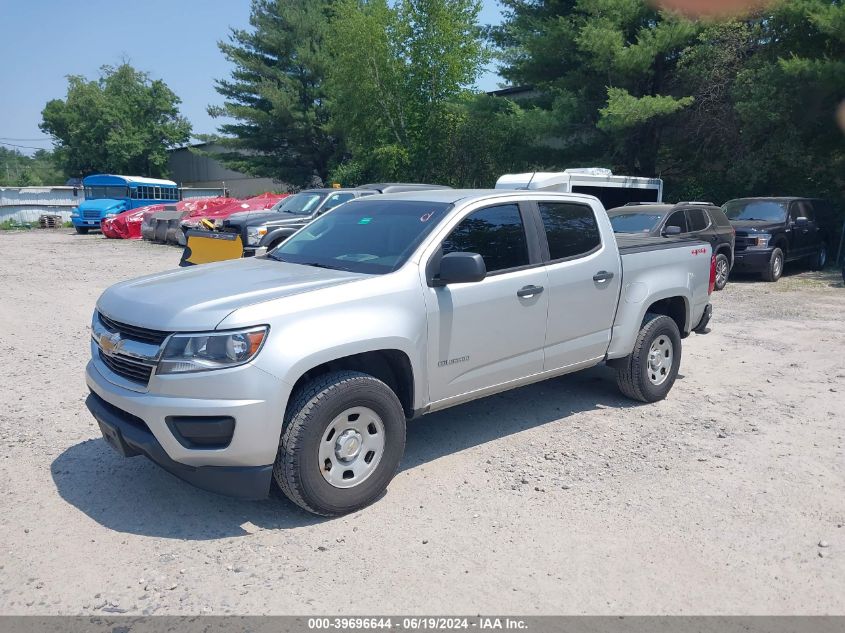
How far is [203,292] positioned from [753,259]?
13.1m

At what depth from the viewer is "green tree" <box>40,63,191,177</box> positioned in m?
56.6

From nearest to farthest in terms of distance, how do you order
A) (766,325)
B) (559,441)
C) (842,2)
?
(559,441)
(766,325)
(842,2)

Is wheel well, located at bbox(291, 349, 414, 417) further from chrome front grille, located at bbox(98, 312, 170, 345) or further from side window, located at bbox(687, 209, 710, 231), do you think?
side window, located at bbox(687, 209, 710, 231)

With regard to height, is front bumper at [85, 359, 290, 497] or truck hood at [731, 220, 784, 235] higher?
truck hood at [731, 220, 784, 235]

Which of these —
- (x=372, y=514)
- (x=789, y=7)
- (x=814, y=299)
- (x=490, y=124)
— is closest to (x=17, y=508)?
(x=372, y=514)

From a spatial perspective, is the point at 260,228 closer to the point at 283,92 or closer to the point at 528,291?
the point at 528,291

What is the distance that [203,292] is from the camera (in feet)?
13.1

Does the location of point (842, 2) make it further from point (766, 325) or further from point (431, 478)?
point (431, 478)

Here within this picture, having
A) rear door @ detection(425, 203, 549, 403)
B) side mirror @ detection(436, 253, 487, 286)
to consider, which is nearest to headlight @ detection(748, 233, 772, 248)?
rear door @ detection(425, 203, 549, 403)

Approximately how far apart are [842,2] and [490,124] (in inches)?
439

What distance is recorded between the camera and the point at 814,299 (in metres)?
12.3

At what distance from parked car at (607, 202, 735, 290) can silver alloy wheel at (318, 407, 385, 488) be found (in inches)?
350

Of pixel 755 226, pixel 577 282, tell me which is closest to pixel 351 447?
pixel 577 282

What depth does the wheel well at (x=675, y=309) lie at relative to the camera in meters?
6.41
